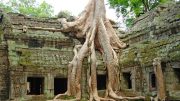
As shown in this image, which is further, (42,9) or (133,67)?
(42,9)

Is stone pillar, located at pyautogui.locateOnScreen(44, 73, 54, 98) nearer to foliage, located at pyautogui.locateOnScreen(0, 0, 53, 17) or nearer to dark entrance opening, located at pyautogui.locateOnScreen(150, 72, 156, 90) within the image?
dark entrance opening, located at pyautogui.locateOnScreen(150, 72, 156, 90)

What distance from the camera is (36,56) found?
559 inches

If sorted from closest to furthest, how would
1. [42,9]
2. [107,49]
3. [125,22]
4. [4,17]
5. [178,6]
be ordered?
1. [107,49]
2. [178,6]
3. [4,17]
4. [125,22]
5. [42,9]

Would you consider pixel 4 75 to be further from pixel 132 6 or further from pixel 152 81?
pixel 132 6

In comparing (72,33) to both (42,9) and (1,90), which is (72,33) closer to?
(1,90)

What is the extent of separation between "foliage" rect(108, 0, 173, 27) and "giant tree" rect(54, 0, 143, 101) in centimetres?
1218

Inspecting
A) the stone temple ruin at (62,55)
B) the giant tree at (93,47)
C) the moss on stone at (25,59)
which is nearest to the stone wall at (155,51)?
the stone temple ruin at (62,55)

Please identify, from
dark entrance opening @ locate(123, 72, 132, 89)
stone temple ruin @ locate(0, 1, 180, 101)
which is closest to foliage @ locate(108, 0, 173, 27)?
stone temple ruin @ locate(0, 1, 180, 101)


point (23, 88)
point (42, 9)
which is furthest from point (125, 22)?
point (23, 88)

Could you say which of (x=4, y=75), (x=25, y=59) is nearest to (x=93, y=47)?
(x=25, y=59)

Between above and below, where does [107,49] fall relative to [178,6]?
below

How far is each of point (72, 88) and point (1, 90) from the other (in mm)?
3707

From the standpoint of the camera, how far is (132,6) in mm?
25922

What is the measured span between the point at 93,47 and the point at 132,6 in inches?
568
